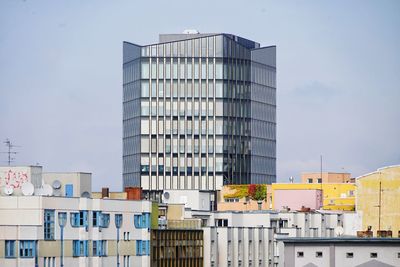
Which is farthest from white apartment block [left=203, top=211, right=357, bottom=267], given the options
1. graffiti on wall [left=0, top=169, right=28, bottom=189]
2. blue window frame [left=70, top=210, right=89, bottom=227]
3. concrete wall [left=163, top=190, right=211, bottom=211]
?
graffiti on wall [left=0, top=169, right=28, bottom=189]

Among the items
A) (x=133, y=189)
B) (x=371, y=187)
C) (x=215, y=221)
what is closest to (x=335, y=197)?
(x=371, y=187)

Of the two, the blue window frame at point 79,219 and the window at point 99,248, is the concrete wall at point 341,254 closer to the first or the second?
the window at point 99,248

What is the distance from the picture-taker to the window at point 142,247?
449 ft

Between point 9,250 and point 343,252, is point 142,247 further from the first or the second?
point 343,252

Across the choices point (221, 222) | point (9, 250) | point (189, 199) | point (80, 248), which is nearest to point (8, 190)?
point (9, 250)

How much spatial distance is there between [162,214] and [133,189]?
4290 millimetres

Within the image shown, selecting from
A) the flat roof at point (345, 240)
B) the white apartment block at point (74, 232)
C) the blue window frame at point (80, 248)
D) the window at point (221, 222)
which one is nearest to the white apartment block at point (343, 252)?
the flat roof at point (345, 240)

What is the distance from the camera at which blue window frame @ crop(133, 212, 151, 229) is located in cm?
13762

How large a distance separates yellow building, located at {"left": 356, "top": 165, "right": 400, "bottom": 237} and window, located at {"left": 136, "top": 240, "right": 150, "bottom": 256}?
42.9 metres

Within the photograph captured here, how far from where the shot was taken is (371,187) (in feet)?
577

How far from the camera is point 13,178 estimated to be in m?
131

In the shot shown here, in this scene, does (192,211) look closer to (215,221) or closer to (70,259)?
(215,221)

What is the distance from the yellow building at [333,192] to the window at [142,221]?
191 feet

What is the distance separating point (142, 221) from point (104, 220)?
244 inches
